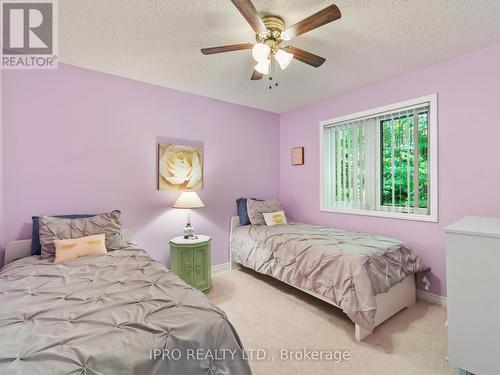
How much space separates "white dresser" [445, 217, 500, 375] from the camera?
4.72ft

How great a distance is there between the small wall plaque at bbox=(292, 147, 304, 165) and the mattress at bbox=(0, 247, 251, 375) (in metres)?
2.78

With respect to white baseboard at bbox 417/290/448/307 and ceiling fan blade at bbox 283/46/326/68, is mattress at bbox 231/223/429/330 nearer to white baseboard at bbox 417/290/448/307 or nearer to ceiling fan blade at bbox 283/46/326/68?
white baseboard at bbox 417/290/448/307

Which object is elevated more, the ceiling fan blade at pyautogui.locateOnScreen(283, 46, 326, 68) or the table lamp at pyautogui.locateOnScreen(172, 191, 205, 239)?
the ceiling fan blade at pyautogui.locateOnScreen(283, 46, 326, 68)

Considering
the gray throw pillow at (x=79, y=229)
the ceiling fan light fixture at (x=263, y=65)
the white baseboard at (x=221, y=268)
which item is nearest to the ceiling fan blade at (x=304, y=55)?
the ceiling fan light fixture at (x=263, y=65)

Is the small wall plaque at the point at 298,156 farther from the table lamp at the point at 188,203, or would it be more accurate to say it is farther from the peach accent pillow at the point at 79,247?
the peach accent pillow at the point at 79,247

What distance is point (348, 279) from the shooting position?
2.03 m

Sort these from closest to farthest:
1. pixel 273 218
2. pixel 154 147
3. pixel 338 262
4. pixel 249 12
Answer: pixel 249 12, pixel 338 262, pixel 154 147, pixel 273 218

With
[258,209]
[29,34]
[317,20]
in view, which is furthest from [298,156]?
[29,34]

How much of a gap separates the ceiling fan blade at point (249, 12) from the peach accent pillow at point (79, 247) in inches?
80.7

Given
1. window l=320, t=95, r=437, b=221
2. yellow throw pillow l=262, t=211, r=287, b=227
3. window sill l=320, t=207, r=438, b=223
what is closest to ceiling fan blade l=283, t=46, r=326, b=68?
window l=320, t=95, r=437, b=221

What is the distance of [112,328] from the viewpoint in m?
1.06

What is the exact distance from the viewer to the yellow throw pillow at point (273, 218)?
341 centimetres

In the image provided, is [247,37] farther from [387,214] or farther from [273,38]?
[387,214]

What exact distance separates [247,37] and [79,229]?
2180 millimetres
